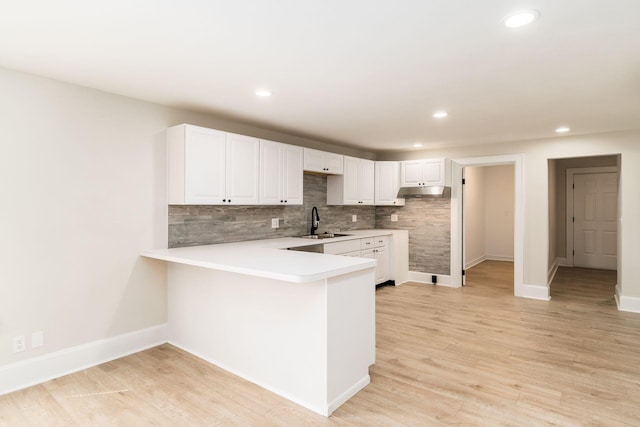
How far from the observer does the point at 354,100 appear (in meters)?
3.37

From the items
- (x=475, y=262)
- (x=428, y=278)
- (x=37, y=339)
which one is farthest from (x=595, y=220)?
(x=37, y=339)

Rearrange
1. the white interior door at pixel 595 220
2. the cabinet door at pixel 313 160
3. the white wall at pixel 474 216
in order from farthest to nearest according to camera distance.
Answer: the white wall at pixel 474 216 → the white interior door at pixel 595 220 → the cabinet door at pixel 313 160

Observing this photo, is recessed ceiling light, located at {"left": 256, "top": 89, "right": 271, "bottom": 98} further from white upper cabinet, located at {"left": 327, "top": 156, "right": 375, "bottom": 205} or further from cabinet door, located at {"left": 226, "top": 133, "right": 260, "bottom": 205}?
white upper cabinet, located at {"left": 327, "top": 156, "right": 375, "bottom": 205}

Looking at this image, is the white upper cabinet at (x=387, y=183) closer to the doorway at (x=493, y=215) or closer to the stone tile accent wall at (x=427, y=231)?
the stone tile accent wall at (x=427, y=231)

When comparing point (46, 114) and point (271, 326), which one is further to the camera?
point (46, 114)

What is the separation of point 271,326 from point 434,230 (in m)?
4.24

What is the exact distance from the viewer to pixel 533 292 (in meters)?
5.25

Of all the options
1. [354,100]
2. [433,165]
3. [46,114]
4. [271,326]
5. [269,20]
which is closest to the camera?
[269,20]

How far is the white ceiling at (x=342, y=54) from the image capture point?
6.03 feet

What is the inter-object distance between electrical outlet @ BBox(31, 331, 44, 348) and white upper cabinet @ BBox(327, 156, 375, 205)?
12.6ft

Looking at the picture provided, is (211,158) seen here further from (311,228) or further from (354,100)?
(311,228)

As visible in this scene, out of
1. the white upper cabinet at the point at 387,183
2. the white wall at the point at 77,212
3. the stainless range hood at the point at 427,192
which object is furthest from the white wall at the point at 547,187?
the white wall at the point at 77,212

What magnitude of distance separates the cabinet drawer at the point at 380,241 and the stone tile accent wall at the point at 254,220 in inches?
25.9

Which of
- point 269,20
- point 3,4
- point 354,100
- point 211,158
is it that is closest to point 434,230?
point 354,100
